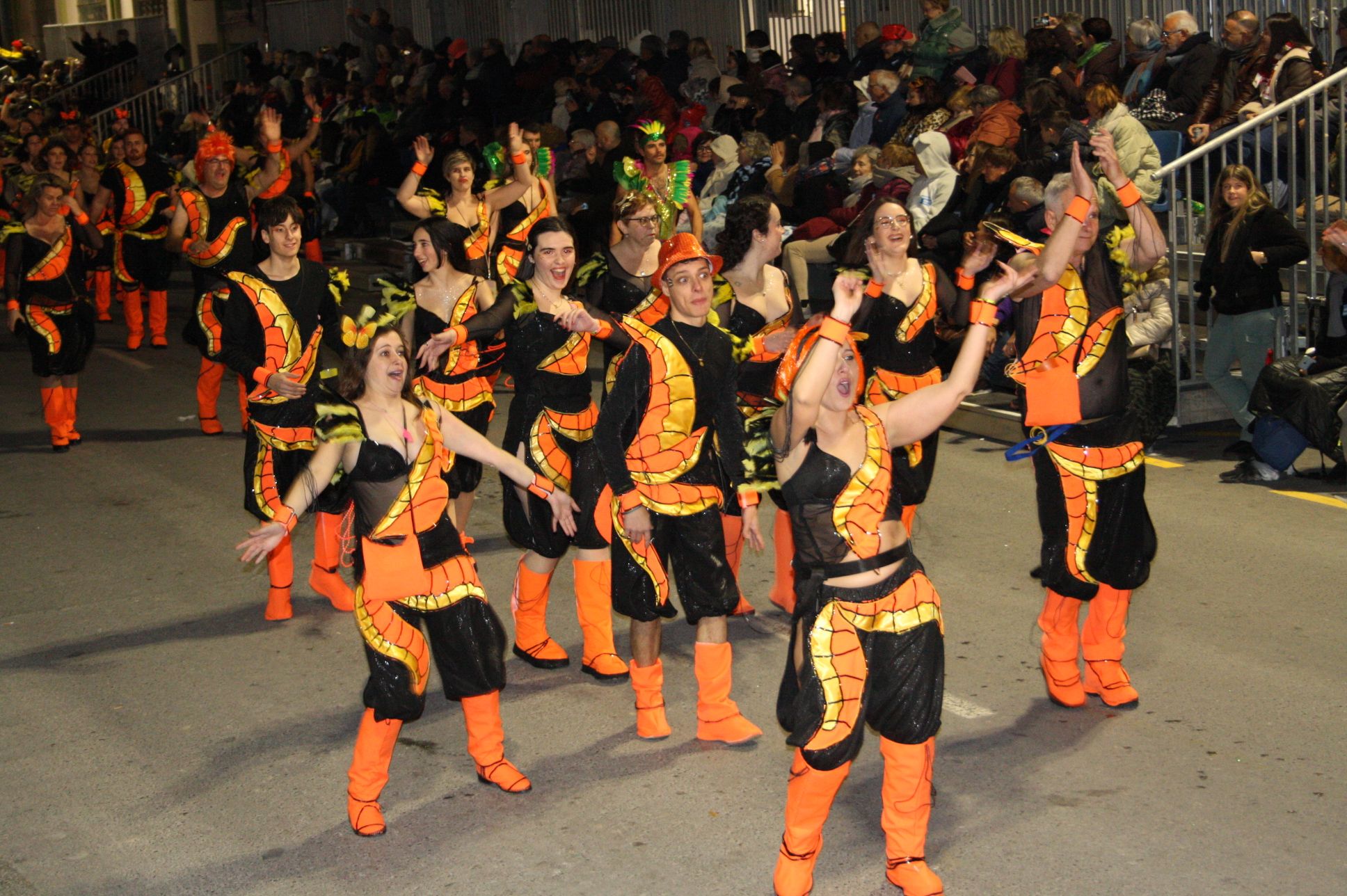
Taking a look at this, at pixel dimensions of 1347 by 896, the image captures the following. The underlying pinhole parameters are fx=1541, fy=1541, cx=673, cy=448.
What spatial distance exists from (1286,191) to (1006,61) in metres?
3.65

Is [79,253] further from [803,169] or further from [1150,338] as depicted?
[1150,338]

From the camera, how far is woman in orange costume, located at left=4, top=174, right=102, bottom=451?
1123cm

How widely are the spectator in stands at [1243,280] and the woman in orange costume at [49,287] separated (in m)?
8.05

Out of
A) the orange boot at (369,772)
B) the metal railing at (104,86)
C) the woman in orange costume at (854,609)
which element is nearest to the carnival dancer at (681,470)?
the woman in orange costume at (854,609)

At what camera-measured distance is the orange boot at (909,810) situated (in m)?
4.63

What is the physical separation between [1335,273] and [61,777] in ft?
25.6

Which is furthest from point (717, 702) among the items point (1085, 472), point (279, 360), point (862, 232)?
point (279, 360)

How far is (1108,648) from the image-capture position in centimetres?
606

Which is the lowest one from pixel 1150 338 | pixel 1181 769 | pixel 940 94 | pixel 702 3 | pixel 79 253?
pixel 1181 769

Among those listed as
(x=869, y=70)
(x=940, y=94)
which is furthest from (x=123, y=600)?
(x=869, y=70)

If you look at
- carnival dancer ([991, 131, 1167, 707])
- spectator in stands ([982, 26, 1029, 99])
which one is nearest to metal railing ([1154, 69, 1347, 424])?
spectator in stands ([982, 26, 1029, 99])

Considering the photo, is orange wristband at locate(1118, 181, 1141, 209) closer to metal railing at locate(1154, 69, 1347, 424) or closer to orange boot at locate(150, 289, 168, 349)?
metal railing at locate(1154, 69, 1347, 424)

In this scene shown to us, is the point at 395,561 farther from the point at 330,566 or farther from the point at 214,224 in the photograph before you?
the point at 214,224

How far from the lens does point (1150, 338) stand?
10.5 m
